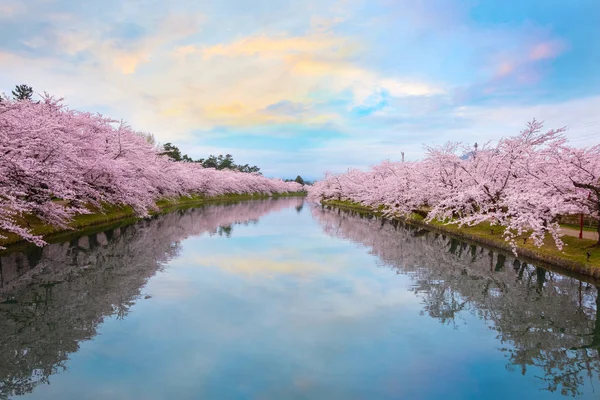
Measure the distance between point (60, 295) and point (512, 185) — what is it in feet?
80.8

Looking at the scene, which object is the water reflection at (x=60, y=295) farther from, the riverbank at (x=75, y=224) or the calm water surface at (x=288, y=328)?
the riverbank at (x=75, y=224)

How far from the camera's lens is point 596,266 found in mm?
15945

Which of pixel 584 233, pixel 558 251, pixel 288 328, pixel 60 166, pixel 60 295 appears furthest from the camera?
pixel 584 233

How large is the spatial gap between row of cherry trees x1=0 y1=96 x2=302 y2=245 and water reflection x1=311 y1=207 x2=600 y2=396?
51.9 feet

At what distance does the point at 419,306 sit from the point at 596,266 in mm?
8832

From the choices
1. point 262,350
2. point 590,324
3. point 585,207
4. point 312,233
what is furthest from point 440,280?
point 312,233

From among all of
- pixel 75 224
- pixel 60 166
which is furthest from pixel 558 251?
pixel 75 224

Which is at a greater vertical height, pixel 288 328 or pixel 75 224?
pixel 75 224

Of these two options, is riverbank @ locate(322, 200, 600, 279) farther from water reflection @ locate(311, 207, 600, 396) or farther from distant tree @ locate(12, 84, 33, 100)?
distant tree @ locate(12, 84, 33, 100)

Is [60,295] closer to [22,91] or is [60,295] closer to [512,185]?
[512,185]

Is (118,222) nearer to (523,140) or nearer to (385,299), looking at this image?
(385,299)

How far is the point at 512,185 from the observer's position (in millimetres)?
24297

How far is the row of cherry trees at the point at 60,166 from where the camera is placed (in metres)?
15.7

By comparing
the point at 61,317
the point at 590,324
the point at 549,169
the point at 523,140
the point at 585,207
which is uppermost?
the point at 523,140
